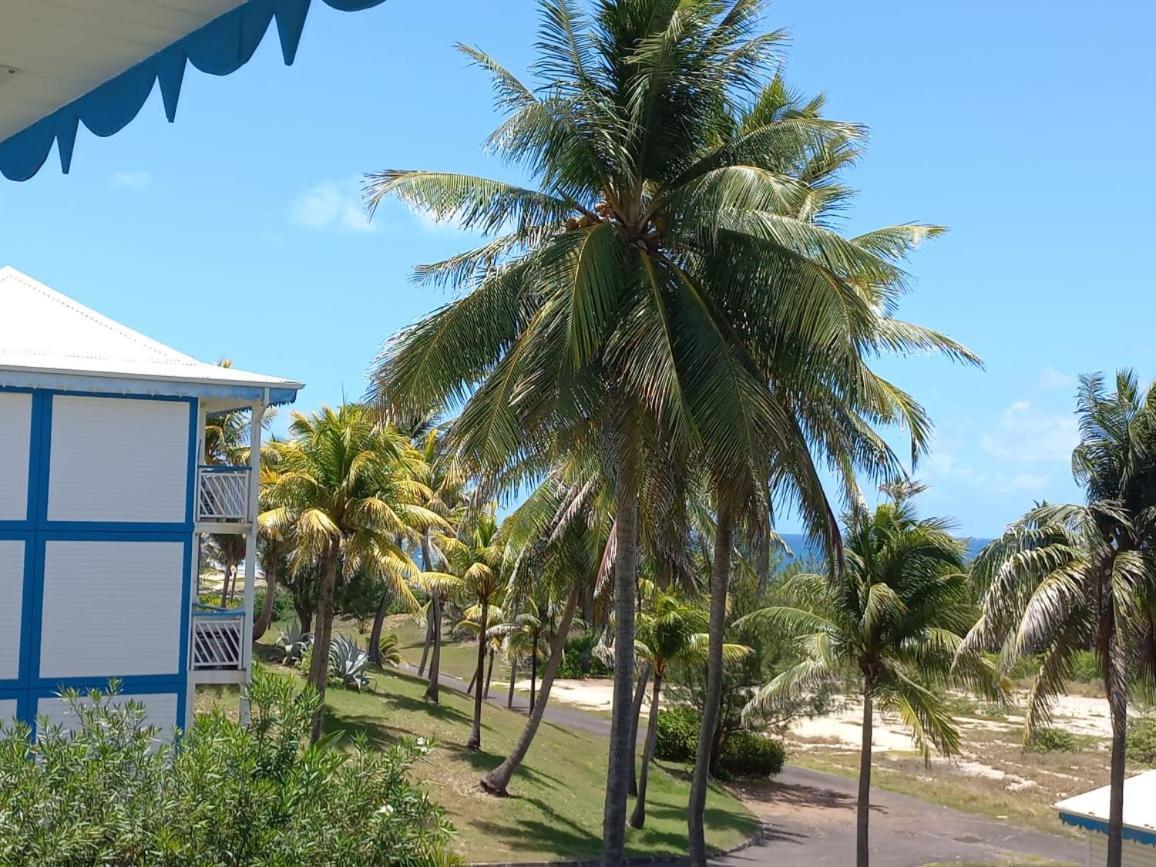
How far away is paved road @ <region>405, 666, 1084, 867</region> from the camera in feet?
86.5

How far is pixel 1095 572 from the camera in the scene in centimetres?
1931

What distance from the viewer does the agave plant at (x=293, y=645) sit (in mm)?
35375

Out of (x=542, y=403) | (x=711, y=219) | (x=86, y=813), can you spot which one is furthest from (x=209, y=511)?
(x=86, y=813)

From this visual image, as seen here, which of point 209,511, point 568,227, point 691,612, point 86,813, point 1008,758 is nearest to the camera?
point 86,813

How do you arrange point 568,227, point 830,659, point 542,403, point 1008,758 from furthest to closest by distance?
point 1008,758 < point 830,659 < point 568,227 < point 542,403

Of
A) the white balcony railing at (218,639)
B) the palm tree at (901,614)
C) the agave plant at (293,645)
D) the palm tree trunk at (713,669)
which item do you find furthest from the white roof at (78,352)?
the agave plant at (293,645)

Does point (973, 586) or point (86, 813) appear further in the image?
point (973, 586)

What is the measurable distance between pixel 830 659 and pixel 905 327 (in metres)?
7.92

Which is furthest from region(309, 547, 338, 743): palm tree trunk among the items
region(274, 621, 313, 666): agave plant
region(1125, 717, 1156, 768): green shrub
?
region(1125, 717, 1156, 768): green shrub

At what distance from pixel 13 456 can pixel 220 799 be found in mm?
14400

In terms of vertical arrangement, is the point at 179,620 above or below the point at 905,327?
below

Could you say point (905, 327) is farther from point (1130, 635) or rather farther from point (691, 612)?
point (691, 612)

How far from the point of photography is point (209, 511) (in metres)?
20.8

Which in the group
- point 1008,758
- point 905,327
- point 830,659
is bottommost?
point 1008,758
